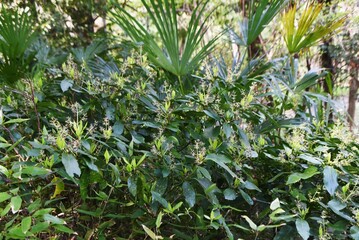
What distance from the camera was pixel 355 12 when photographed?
292 cm

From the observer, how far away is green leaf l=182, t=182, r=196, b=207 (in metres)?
0.96

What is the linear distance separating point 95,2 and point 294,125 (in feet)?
8.45

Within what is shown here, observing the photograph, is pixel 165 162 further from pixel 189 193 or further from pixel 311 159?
pixel 311 159

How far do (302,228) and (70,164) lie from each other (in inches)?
26.1

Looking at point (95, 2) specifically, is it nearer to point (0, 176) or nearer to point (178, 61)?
point (178, 61)

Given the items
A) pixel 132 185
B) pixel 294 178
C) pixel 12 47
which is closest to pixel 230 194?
pixel 294 178

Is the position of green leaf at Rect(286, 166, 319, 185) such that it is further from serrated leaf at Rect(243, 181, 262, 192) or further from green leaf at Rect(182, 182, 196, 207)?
green leaf at Rect(182, 182, 196, 207)

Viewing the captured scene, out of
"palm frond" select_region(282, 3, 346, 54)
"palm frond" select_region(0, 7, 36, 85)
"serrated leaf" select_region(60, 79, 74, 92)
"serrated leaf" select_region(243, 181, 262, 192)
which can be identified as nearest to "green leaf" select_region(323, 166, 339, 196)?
"serrated leaf" select_region(243, 181, 262, 192)

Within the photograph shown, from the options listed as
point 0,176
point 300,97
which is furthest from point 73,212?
point 300,97

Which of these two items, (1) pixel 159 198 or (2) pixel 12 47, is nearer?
(1) pixel 159 198

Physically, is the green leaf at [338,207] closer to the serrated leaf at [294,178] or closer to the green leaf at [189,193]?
the serrated leaf at [294,178]

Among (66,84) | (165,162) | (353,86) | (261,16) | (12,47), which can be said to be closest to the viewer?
(165,162)

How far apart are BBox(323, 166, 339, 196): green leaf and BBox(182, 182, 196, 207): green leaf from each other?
40cm

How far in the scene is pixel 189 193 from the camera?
974 mm
